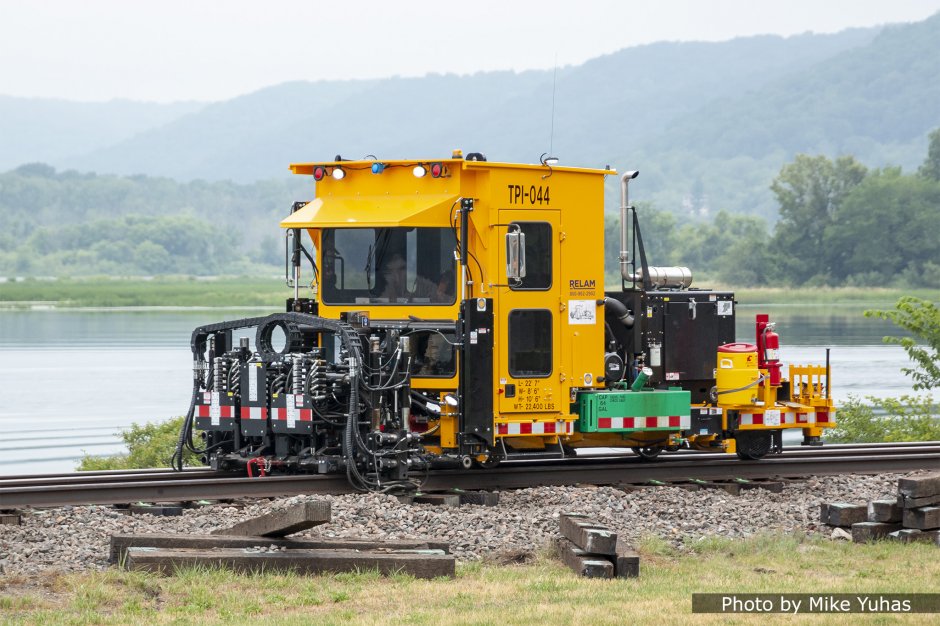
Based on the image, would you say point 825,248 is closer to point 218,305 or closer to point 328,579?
point 218,305

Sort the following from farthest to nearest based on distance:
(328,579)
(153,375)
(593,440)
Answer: (153,375) < (593,440) < (328,579)

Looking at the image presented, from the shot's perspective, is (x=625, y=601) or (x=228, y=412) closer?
(x=625, y=601)

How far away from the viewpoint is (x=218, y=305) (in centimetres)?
8756

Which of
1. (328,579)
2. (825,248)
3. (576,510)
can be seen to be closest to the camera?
(328,579)

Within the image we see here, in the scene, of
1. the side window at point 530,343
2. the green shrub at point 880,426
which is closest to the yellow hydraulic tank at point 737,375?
the side window at point 530,343

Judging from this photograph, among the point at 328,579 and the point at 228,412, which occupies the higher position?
the point at 228,412

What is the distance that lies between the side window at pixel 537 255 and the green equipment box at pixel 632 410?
120cm

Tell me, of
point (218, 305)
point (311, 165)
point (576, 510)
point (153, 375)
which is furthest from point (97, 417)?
point (218, 305)

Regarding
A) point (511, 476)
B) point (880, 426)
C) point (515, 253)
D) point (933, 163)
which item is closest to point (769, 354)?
point (511, 476)

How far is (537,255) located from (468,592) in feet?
16.1

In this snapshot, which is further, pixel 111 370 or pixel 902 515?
pixel 111 370

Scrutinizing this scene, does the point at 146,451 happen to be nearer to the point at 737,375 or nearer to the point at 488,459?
the point at 488,459

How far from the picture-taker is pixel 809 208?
118688mm

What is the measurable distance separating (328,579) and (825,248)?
105823 mm
